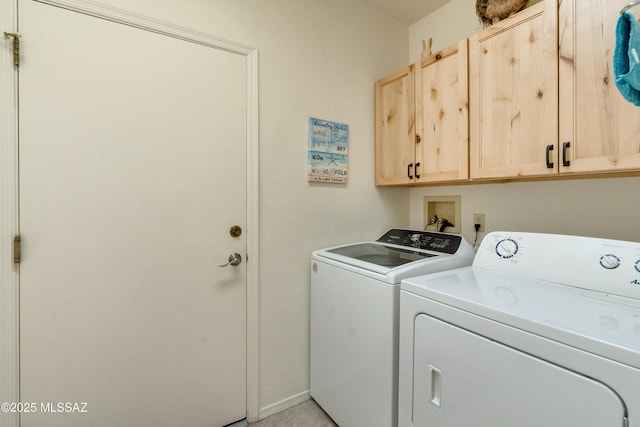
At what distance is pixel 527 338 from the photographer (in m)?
0.79

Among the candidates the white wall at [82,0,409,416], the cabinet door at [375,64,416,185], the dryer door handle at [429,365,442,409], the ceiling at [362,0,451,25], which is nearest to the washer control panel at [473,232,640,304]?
the dryer door handle at [429,365,442,409]

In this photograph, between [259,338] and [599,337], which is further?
[259,338]

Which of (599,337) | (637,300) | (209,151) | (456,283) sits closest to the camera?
(599,337)

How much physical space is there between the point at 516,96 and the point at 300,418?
198 cm

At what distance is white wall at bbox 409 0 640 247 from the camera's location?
1.28 metres

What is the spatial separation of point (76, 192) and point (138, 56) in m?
0.65

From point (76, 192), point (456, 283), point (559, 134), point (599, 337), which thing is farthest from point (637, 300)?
point (76, 192)

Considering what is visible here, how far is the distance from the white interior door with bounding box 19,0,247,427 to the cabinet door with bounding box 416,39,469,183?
1022 mm

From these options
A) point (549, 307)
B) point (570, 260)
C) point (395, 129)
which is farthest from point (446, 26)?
point (549, 307)

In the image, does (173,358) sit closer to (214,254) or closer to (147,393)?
(147,393)

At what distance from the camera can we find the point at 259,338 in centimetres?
161

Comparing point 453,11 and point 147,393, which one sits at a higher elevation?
point 453,11

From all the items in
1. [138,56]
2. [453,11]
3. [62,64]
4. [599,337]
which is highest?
[453,11]

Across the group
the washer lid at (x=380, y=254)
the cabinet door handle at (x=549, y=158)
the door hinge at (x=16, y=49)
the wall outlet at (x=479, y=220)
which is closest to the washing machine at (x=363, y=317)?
the washer lid at (x=380, y=254)
